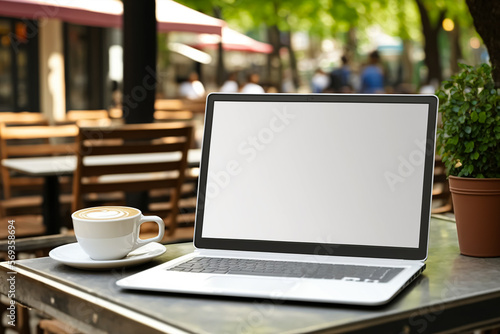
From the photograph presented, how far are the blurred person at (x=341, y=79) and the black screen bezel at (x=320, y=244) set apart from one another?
14286mm

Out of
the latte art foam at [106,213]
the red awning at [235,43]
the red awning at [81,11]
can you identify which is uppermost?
the red awning at [235,43]

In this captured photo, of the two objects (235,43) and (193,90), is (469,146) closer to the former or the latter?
(235,43)

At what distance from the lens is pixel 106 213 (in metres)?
1.84

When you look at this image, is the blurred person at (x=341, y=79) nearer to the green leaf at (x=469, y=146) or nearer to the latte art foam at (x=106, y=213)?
the green leaf at (x=469, y=146)

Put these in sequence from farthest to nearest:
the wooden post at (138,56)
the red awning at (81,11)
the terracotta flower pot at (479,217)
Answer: the red awning at (81,11), the wooden post at (138,56), the terracotta flower pot at (479,217)

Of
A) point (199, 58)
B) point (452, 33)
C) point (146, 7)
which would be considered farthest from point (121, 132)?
point (452, 33)

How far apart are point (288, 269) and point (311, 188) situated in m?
0.25

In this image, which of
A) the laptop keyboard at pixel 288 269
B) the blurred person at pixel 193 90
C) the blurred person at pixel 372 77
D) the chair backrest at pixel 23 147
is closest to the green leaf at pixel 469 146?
the laptop keyboard at pixel 288 269

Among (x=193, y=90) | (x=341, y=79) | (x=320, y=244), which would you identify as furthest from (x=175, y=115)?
A: (x=341, y=79)

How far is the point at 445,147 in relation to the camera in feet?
6.79

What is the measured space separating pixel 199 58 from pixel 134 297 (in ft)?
73.8

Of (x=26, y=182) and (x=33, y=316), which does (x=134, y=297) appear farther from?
(x=26, y=182)

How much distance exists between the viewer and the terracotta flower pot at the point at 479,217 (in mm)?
1920

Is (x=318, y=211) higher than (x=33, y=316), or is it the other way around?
(x=318, y=211)
